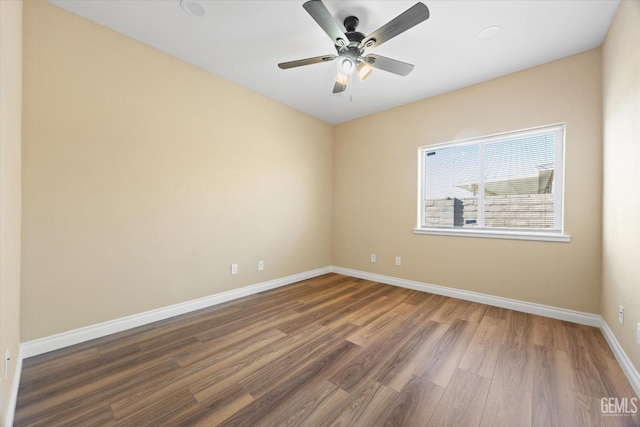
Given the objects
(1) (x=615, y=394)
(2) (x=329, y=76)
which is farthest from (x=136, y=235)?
(1) (x=615, y=394)

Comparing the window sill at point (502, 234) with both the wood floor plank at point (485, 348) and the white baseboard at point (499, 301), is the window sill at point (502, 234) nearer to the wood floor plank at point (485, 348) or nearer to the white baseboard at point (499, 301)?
the white baseboard at point (499, 301)

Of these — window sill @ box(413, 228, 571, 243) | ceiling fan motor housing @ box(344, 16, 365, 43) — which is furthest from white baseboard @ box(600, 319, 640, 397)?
ceiling fan motor housing @ box(344, 16, 365, 43)

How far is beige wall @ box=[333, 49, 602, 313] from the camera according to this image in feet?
7.70

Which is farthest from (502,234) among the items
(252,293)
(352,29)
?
(252,293)

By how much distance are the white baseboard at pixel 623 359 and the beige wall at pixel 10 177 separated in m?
3.33

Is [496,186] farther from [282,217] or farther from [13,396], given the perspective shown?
[13,396]

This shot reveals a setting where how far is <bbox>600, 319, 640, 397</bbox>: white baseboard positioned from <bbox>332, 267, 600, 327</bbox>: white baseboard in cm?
17

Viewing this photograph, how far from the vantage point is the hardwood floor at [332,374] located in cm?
130

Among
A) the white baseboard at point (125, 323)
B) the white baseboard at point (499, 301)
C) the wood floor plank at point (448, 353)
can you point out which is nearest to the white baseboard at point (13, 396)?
the white baseboard at point (125, 323)

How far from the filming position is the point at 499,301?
279 centimetres

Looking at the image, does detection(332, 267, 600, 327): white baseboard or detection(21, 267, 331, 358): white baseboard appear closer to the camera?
detection(21, 267, 331, 358): white baseboard

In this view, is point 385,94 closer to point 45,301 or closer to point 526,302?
point 526,302

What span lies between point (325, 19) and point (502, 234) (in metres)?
2.81

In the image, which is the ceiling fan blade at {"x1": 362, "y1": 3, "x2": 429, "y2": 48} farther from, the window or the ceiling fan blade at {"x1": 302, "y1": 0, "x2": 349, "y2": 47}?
the window
